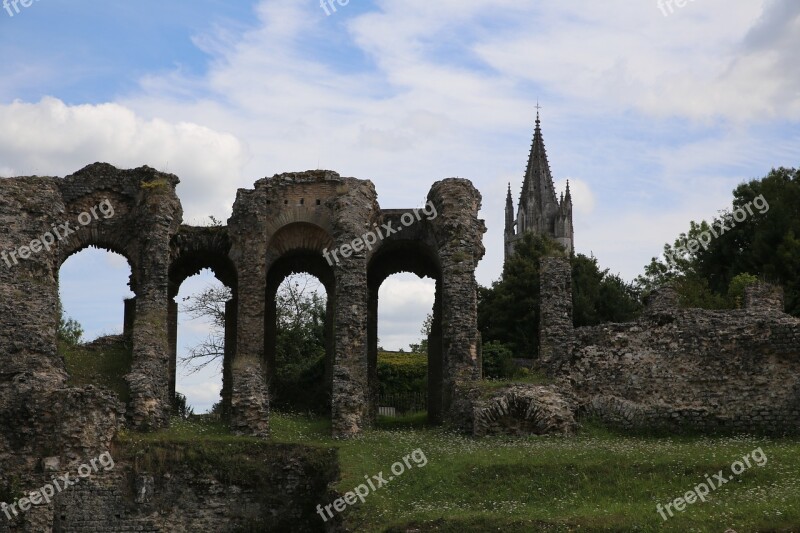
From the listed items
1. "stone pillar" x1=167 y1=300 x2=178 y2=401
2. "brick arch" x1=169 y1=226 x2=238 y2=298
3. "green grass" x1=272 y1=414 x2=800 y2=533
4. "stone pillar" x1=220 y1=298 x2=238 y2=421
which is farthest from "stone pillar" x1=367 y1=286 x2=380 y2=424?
"green grass" x1=272 y1=414 x2=800 y2=533

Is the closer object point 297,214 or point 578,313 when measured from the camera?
point 297,214

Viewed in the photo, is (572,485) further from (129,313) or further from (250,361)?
(129,313)

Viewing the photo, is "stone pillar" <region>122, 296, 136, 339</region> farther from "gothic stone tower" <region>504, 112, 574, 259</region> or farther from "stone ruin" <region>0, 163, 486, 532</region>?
"gothic stone tower" <region>504, 112, 574, 259</region>

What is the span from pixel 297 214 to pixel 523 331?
828 inches

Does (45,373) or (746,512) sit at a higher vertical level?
(45,373)

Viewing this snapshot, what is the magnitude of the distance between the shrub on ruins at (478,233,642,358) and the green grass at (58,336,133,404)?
956 inches

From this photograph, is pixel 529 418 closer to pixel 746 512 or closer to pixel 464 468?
pixel 464 468

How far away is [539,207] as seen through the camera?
102 meters

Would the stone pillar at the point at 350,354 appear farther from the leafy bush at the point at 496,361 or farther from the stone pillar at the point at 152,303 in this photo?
the leafy bush at the point at 496,361

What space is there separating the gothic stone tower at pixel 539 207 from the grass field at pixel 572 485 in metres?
71.8

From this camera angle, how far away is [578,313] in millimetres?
55969

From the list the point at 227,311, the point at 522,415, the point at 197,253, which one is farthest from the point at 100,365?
the point at 522,415

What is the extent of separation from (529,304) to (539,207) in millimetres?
47596

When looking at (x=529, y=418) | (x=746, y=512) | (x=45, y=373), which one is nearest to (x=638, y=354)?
(x=529, y=418)
